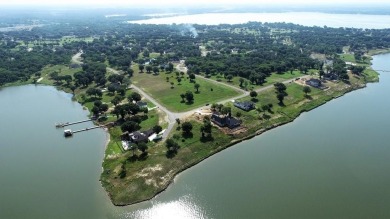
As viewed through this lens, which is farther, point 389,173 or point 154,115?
point 154,115

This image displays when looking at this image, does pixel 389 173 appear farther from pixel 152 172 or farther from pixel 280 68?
pixel 280 68

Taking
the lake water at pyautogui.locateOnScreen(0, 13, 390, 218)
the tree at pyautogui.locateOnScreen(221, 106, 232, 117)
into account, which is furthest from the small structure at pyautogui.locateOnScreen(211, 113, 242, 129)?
the lake water at pyautogui.locateOnScreen(0, 13, 390, 218)

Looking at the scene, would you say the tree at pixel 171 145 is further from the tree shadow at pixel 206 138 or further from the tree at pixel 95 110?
the tree at pixel 95 110

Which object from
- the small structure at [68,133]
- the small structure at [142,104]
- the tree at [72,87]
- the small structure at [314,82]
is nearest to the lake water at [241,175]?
the small structure at [68,133]

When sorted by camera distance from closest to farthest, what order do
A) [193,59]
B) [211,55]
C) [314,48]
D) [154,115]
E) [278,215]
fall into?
[278,215], [154,115], [193,59], [211,55], [314,48]

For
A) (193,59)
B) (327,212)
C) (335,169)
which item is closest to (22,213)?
(327,212)

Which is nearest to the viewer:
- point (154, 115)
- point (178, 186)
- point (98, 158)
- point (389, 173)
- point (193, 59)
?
point (178, 186)

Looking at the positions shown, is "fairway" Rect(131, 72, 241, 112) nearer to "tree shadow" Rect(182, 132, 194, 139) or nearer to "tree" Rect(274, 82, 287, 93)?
"tree" Rect(274, 82, 287, 93)
